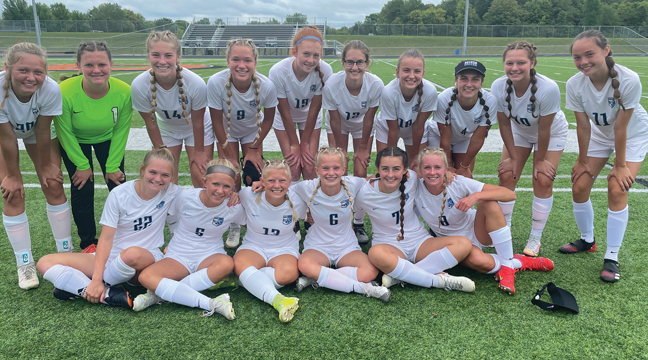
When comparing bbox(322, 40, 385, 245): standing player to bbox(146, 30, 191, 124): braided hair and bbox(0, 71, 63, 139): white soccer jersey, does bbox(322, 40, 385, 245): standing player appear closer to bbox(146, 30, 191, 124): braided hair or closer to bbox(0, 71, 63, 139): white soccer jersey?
bbox(146, 30, 191, 124): braided hair

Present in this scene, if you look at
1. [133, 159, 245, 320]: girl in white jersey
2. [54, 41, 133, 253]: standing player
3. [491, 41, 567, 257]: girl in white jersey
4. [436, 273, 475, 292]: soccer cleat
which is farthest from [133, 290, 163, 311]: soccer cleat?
[491, 41, 567, 257]: girl in white jersey

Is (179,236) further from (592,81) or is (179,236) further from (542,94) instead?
(592,81)

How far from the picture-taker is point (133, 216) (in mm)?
2934

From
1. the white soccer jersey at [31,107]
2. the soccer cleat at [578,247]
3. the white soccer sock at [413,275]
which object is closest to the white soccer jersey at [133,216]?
the white soccer jersey at [31,107]

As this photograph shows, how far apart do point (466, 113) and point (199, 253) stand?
8.21ft

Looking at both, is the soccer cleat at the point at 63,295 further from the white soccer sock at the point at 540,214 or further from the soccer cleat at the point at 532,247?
the white soccer sock at the point at 540,214

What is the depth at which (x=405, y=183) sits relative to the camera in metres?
3.20

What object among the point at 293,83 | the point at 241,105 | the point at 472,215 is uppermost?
the point at 293,83

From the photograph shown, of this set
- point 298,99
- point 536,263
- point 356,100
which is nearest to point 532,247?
point 536,263

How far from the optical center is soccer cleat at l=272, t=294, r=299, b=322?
100 inches

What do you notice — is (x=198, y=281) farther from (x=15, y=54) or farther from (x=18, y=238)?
(x=15, y=54)

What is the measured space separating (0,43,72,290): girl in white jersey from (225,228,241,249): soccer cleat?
1324 millimetres

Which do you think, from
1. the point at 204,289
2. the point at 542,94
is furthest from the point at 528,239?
the point at 204,289

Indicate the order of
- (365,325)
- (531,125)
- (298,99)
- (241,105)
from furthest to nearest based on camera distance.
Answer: (298,99) < (241,105) < (531,125) < (365,325)
